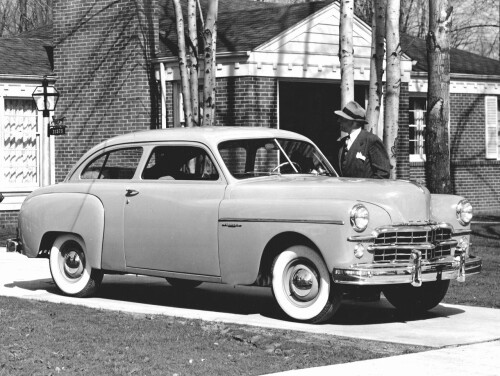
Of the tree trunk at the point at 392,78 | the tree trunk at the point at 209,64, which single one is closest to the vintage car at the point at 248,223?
the tree trunk at the point at 392,78

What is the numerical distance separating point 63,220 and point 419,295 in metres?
3.91

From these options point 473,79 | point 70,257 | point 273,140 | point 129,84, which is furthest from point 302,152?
point 473,79

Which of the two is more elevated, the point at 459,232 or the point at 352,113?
Answer: the point at 352,113

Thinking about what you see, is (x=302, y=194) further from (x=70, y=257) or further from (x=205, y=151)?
(x=70, y=257)

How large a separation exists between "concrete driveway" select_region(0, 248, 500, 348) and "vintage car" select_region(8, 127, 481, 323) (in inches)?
10.4

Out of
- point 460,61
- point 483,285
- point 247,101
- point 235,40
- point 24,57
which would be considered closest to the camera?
point 483,285

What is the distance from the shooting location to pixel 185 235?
434 inches

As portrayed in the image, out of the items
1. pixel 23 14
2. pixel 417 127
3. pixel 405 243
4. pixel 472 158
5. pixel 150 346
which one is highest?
A: pixel 23 14

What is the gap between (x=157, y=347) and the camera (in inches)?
342

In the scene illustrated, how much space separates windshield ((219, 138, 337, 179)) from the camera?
11.1m

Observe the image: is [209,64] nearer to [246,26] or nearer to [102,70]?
[246,26]

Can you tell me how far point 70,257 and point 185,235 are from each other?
71.9 inches

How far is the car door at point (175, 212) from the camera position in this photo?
35.7ft

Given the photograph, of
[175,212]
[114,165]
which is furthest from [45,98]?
[175,212]
